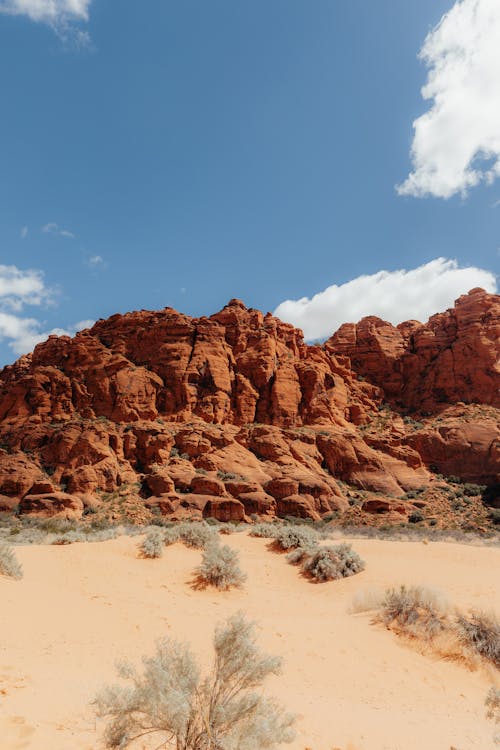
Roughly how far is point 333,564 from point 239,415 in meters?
30.3

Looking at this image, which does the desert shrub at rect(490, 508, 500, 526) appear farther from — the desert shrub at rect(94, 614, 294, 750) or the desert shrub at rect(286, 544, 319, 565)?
the desert shrub at rect(94, 614, 294, 750)

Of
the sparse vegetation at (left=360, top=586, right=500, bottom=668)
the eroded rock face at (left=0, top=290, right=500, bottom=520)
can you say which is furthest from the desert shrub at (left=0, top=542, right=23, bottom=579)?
the eroded rock face at (left=0, top=290, right=500, bottom=520)

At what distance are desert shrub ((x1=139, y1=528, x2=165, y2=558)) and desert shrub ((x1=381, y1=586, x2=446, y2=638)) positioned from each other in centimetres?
671

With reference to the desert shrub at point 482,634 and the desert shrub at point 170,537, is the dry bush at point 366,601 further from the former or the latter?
the desert shrub at point 170,537

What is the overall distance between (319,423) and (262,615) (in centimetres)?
3353

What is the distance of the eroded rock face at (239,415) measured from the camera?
29.1 metres

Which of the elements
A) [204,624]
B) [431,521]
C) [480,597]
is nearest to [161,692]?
[204,624]

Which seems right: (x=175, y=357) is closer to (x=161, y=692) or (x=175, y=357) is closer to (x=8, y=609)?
(x=8, y=609)

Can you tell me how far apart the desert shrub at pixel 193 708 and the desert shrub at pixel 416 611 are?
4.47 meters

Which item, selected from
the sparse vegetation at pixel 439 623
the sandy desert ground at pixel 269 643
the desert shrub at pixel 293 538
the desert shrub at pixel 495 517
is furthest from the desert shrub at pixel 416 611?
the desert shrub at pixel 495 517

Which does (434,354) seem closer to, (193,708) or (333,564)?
(333,564)

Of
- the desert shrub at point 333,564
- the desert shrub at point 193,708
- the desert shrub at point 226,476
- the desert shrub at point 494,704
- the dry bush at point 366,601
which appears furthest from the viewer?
the desert shrub at point 226,476

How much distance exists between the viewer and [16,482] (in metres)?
28.0

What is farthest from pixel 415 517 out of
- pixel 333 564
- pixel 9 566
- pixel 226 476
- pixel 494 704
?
pixel 9 566
